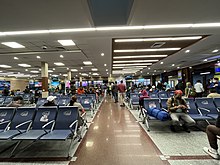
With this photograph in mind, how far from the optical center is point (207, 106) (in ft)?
15.5

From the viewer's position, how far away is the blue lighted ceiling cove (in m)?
4.01

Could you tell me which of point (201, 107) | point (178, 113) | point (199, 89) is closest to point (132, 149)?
point (178, 113)

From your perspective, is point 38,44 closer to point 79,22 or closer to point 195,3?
point 79,22

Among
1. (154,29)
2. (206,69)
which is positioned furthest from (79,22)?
(206,69)

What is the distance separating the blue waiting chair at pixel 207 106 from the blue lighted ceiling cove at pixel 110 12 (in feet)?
11.3

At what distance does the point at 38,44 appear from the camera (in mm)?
6301

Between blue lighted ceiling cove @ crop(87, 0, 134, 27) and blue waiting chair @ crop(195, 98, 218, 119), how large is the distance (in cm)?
345

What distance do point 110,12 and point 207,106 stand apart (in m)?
4.12

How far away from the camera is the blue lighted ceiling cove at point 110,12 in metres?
4.01

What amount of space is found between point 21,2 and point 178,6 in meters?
3.50

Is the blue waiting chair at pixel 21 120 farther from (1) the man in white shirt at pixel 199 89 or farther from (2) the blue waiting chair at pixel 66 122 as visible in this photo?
(1) the man in white shirt at pixel 199 89

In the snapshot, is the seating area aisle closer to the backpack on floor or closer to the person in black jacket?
the backpack on floor

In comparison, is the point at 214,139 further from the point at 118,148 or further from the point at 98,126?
the point at 98,126

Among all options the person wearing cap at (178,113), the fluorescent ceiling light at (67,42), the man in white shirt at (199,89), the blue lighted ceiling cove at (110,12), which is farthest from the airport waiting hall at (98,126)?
the man in white shirt at (199,89)
